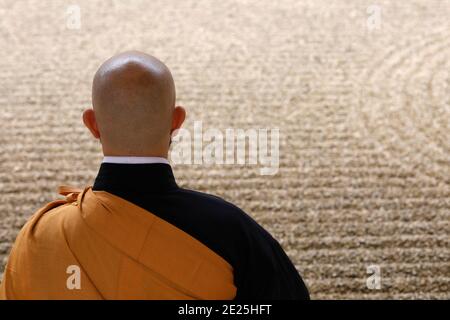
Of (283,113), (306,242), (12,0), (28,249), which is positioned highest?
(12,0)

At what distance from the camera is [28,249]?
2.28 ft

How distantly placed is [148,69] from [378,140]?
88 centimetres

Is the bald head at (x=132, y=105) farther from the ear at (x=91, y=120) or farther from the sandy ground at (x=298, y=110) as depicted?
the sandy ground at (x=298, y=110)

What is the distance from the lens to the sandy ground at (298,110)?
49.6 inches

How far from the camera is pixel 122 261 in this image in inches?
26.1
